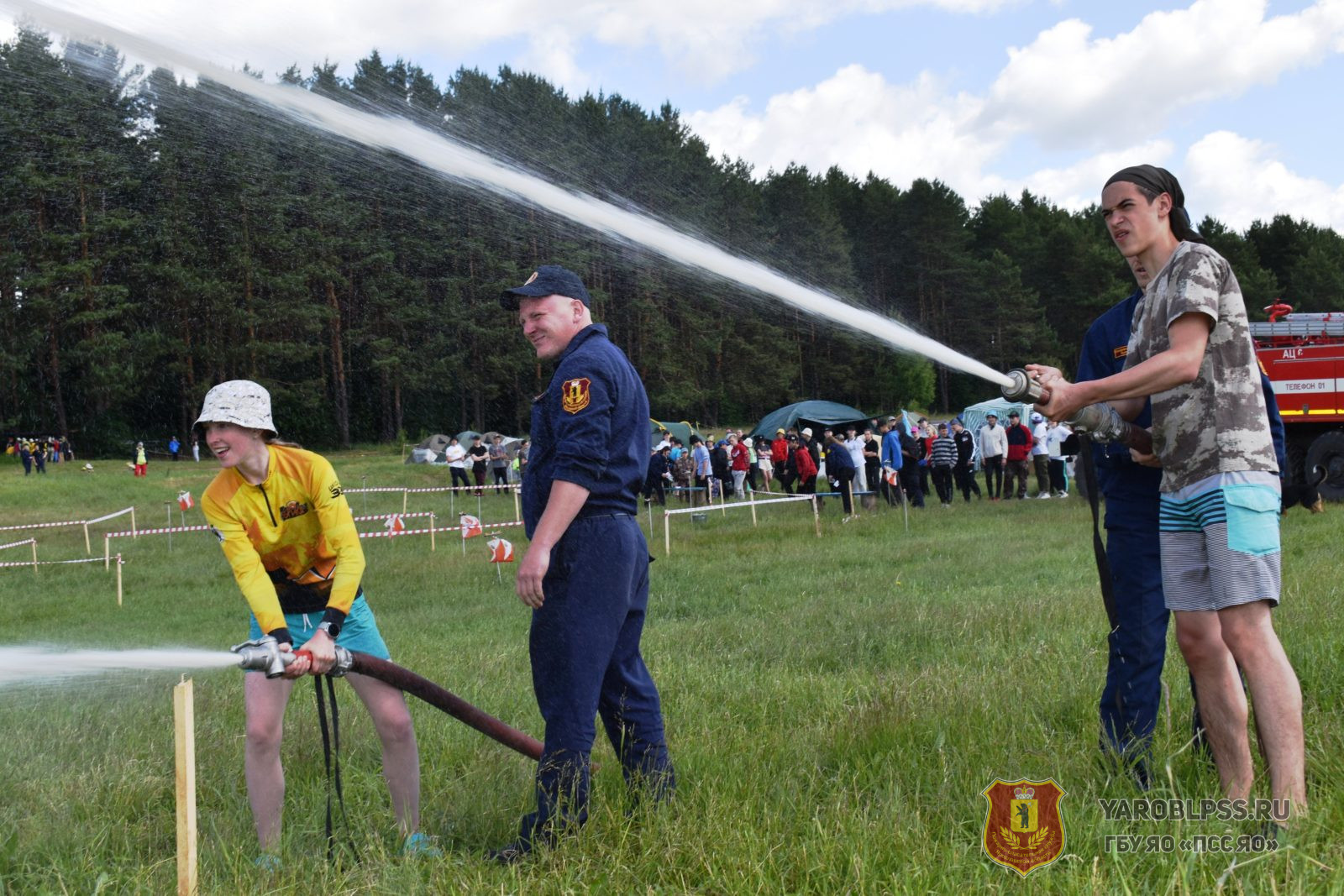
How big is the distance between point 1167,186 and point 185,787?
3.49m

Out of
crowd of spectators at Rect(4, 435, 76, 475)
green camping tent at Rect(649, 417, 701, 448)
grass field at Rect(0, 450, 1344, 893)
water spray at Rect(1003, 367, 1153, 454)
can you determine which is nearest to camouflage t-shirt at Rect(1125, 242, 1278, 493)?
water spray at Rect(1003, 367, 1153, 454)

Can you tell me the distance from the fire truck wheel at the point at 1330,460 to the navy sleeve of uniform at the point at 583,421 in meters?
16.1

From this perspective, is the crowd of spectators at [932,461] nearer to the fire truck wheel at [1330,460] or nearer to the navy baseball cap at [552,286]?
the fire truck wheel at [1330,460]

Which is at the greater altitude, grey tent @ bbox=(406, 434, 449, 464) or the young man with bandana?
grey tent @ bbox=(406, 434, 449, 464)

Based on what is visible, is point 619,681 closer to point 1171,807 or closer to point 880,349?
point 1171,807

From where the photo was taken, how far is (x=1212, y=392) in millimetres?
3334

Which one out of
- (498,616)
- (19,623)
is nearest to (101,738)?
(498,616)

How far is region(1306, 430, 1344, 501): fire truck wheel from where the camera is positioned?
16.4 metres

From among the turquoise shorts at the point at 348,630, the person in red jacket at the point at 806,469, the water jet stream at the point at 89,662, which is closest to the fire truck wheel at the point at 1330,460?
the person in red jacket at the point at 806,469

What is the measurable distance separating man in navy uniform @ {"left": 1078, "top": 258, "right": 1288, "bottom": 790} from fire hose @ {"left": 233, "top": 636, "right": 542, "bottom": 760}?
208 cm

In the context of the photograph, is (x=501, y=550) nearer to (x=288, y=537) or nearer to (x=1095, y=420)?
(x=288, y=537)

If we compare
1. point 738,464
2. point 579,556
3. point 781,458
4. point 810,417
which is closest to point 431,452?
point 810,417

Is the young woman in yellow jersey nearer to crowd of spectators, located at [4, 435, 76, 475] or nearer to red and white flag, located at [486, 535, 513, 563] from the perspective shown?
red and white flag, located at [486, 535, 513, 563]

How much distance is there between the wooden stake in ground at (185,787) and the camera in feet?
9.66
